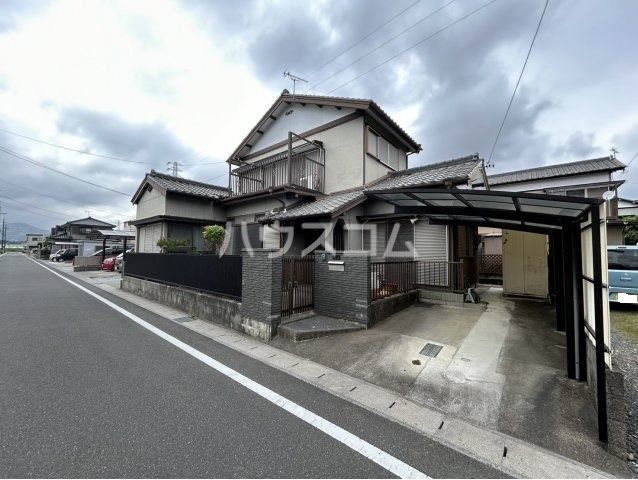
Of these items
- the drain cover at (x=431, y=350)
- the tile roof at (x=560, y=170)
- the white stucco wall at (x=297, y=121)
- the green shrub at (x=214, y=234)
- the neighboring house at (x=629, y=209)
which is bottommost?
the drain cover at (x=431, y=350)

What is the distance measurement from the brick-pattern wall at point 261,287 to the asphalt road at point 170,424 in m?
1.04

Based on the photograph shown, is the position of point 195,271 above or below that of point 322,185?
below

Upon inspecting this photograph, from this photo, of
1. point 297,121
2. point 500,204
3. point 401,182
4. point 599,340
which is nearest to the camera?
point 599,340

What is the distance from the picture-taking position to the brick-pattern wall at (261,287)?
5672mm

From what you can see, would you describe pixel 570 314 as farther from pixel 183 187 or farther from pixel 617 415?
pixel 183 187

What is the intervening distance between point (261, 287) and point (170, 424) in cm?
313

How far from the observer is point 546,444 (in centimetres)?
271

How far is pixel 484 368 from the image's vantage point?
4227 mm

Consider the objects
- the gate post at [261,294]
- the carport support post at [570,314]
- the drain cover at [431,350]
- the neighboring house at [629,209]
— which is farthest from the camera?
the neighboring house at [629,209]

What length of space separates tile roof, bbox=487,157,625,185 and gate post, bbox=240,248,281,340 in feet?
59.5

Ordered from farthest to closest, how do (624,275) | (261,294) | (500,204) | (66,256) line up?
(66,256) < (624,275) < (261,294) < (500,204)

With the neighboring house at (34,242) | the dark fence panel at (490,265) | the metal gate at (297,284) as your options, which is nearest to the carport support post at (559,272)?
the metal gate at (297,284)

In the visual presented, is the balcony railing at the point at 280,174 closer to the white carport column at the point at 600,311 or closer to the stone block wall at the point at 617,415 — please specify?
the white carport column at the point at 600,311

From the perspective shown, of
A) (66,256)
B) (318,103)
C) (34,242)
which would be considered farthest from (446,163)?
(34,242)
